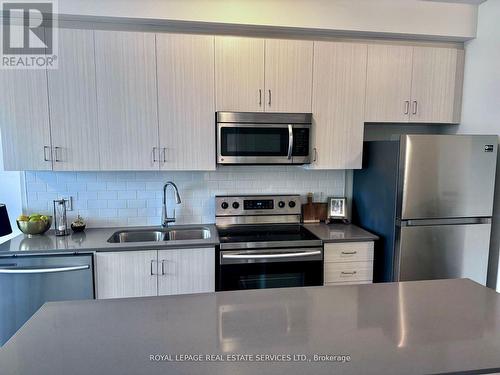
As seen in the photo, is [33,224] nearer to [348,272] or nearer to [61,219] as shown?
[61,219]

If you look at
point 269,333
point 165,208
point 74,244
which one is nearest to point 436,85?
point 165,208

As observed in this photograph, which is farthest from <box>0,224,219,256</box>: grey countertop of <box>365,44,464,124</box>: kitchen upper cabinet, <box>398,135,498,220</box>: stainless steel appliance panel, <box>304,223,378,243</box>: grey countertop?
<box>365,44,464,124</box>: kitchen upper cabinet

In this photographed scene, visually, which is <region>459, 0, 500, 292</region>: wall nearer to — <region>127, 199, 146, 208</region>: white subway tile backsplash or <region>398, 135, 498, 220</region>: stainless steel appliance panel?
<region>398, 135, 498, 220</region>: stainless steel appliance panel

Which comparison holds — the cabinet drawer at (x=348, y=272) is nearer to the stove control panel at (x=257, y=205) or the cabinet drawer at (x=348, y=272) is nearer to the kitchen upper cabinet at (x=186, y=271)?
the stove control panel at (x=257, y=205)

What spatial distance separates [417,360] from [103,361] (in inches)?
36.2

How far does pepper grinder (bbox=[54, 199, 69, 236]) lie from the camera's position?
2.58 metres

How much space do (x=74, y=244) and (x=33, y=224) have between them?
452 millimetres

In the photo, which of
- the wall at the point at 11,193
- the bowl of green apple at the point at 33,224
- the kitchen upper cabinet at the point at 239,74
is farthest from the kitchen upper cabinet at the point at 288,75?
the wall at the point at 11,193

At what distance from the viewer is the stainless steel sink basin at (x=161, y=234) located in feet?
9.11

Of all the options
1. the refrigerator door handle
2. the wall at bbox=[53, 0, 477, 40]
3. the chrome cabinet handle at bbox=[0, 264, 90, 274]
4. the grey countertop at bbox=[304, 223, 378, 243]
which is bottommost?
the chrome cabinet handle at bbox=[0, 264, 90, 274]

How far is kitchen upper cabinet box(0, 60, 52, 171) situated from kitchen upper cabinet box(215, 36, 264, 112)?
4.18 feet

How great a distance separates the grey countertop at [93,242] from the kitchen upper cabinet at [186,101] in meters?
0.61

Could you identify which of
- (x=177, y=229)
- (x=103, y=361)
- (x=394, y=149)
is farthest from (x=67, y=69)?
(x=394, y=149)

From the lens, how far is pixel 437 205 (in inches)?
96.0
